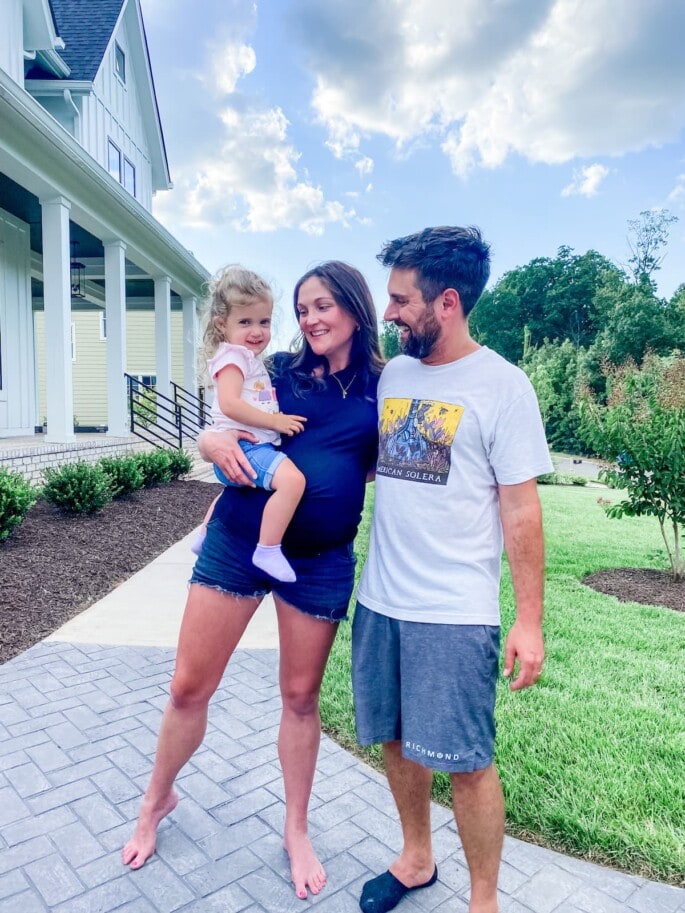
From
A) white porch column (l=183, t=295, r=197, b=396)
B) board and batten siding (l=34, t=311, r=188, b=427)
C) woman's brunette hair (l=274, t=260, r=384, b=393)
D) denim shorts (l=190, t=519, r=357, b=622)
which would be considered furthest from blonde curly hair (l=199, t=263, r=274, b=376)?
board and batten siding (l=34, t=311, r=188, b=427)

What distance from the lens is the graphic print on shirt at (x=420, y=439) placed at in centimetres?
170

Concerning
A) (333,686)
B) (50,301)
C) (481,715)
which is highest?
(50,301)

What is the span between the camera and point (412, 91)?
61.6ft

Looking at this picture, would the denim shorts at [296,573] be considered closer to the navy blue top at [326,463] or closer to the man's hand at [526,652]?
the navy blue top at [326,463]

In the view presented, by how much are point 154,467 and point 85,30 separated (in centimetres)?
1014

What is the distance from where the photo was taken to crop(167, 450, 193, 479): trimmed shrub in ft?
33.9

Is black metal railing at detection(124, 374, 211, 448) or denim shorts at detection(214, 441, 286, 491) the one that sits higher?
denim shorts at detection(214, 441, 286, 491)

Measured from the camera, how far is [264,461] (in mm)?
1907

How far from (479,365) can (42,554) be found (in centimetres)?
493

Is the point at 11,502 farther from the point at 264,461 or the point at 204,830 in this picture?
the point at 264,461

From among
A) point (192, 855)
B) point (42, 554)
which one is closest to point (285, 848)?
point (192, 855)

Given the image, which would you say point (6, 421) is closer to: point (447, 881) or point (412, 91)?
point (447, 881)

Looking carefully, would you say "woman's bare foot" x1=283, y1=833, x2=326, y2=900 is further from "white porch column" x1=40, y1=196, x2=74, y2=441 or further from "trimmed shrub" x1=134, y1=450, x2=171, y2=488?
"white porch column" x1=40, y1=196, x2=74, y2=441

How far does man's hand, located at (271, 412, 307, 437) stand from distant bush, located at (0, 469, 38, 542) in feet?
14.2
